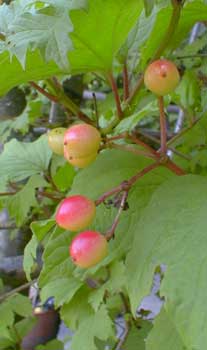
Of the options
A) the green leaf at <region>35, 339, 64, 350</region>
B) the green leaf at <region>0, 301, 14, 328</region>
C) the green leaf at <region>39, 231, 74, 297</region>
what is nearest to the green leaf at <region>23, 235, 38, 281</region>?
the green leaf at <region>39, 231, 74, 297</region>

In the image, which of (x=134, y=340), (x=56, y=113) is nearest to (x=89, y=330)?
(x=134, y=340)

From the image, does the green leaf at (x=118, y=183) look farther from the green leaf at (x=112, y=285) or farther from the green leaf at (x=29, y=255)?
the green leaf at (x=112, y=285)

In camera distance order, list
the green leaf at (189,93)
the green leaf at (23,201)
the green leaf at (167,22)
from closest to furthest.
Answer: the green leaf at (167,22)
the green leaf at (189,93)
the green leaf at (23,201)

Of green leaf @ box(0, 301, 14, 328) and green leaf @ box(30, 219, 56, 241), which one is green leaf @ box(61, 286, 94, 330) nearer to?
green leaf @ box(0, 301, 14, 328)

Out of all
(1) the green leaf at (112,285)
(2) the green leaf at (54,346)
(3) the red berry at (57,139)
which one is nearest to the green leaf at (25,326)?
(2) the green leaf at (54,346)

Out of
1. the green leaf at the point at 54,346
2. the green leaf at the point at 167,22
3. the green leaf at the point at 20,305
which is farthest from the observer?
the green leaf at the point at 54,346

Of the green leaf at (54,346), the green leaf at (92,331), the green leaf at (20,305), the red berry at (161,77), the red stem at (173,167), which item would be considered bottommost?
the green leaf at (54,346)
